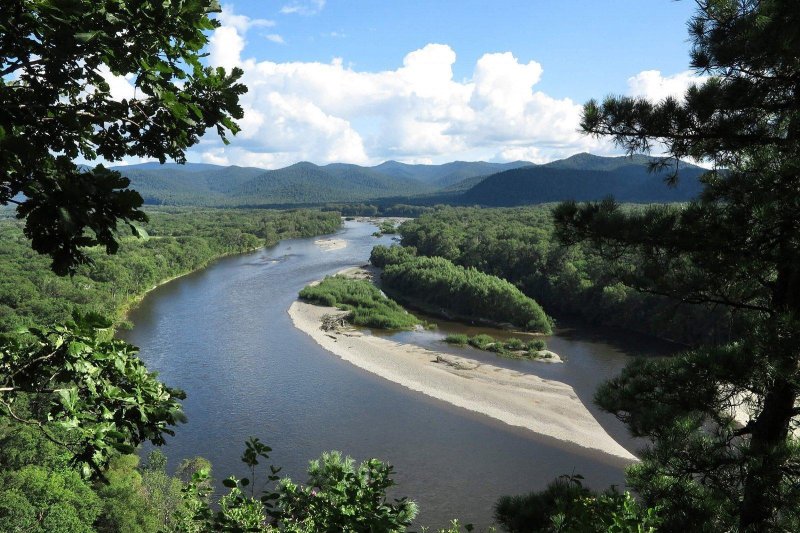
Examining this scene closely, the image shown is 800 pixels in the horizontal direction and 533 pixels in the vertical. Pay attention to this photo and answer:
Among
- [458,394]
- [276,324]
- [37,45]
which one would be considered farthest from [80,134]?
[276,324]

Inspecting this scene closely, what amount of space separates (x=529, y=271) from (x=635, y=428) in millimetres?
42857

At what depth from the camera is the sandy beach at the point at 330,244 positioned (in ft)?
255

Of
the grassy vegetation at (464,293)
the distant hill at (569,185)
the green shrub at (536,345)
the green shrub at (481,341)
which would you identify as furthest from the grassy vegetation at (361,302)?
the distant hill at (569,185)

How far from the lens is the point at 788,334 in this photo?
4207 millimetres

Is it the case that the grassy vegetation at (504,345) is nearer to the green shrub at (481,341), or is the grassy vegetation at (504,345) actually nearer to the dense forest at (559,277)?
the green shrub at (481,341)

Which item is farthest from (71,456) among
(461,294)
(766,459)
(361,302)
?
(461,294)

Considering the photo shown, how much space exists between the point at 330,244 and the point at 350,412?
6265 cm

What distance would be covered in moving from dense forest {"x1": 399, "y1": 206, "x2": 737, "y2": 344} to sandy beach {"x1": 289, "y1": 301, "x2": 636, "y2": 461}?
5.12 meters

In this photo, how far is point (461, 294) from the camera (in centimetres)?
4012

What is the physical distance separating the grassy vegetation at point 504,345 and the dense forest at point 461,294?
11.9ft

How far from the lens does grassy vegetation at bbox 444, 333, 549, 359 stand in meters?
29.4

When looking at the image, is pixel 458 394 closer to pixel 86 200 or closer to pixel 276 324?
pixel 276 324

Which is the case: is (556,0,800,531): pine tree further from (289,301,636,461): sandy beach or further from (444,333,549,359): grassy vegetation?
(444,333,549,359): grassy vegetation

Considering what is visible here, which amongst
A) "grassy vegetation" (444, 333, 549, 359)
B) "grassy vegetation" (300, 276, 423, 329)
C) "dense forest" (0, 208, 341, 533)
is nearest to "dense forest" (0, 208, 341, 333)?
"dense forest" (0, 208, 341, 533)
